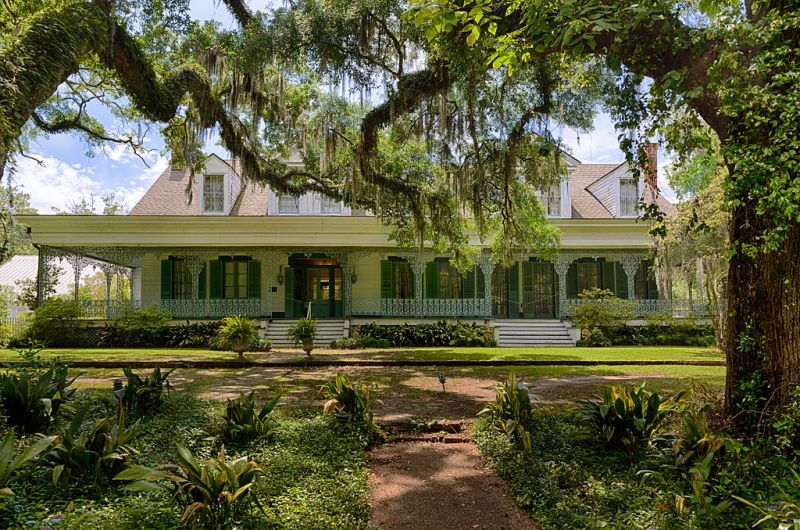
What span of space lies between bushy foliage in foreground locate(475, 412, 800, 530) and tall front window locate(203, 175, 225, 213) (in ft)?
56.6

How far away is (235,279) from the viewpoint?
19547mm

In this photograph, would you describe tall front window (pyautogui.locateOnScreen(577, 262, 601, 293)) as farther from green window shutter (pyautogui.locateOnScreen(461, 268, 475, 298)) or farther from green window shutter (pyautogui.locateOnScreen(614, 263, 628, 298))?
green window shutter (pyautogui.locateOnScreen(461, 268, 475, 298))

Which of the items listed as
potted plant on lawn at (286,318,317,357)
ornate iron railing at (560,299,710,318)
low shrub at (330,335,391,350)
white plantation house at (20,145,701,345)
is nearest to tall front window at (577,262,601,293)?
white plantation house at (20,145,701,345)

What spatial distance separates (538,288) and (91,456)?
1835 centimetres

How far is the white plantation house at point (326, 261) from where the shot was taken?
17.6m

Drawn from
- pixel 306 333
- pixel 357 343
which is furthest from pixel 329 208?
pixel 306 333

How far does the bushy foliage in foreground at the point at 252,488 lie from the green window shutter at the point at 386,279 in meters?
13.6

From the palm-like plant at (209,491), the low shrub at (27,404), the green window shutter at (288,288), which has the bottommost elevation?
the palm-like plant at (209,491)

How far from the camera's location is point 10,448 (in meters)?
3.27

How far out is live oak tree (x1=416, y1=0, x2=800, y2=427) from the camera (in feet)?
11.9

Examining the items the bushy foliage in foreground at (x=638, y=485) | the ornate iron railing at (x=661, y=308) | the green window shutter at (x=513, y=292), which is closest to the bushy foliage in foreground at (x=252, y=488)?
the bushy foliage in foreground at (x=638, y=485)

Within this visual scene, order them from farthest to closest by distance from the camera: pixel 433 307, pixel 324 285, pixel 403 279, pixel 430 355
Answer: pixel 324 285 → pixel 403 279 → pixel 433 307 → pixel 430 355

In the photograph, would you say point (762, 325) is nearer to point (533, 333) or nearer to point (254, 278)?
point (533, 333)

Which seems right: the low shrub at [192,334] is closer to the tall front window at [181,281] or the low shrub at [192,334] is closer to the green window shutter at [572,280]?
the tall front window at [181,281]
